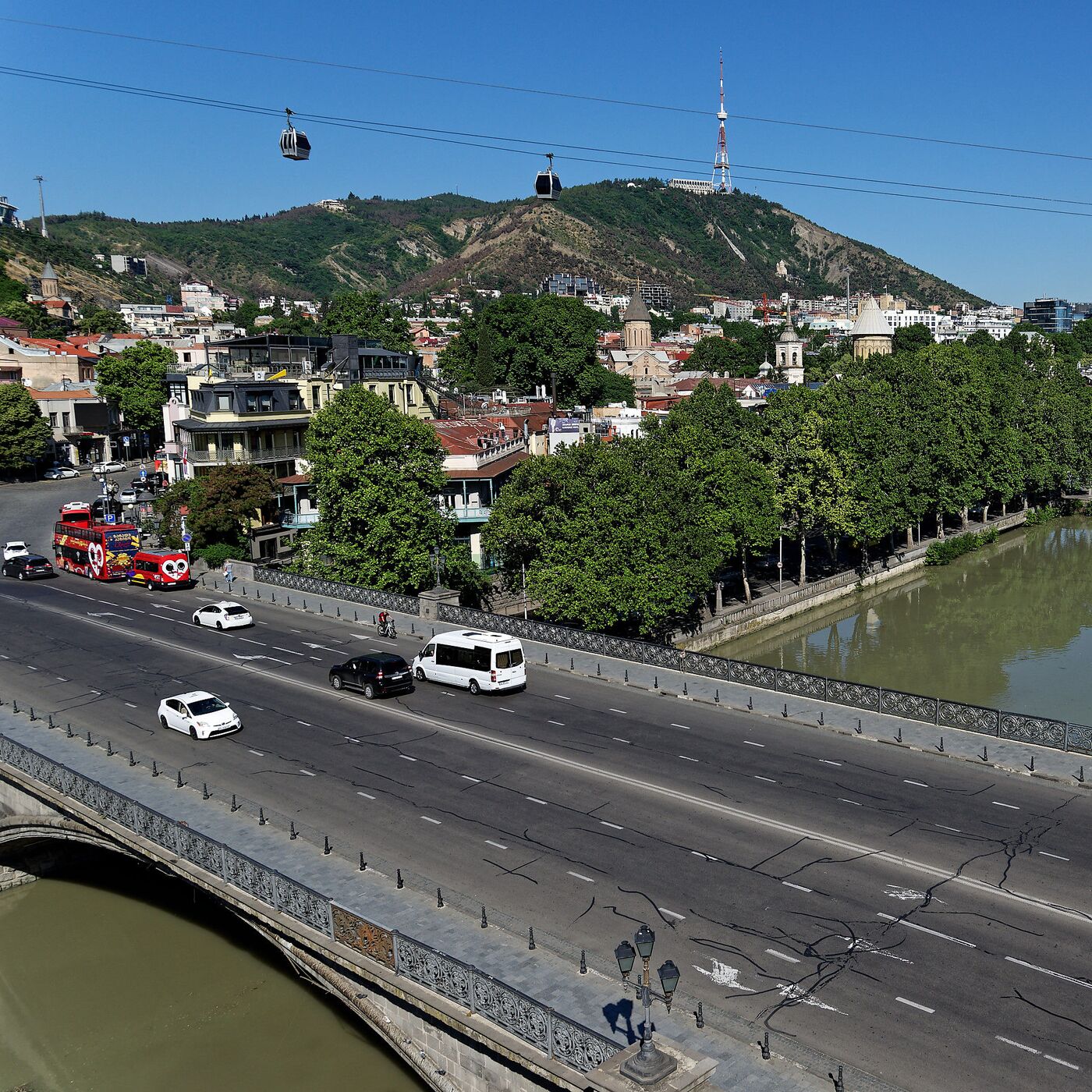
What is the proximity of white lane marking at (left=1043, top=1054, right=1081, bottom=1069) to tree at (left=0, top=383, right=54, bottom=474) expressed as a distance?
297 ft

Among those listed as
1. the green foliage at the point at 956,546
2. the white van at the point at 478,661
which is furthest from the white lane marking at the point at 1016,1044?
the green foliage at the point at 956,546

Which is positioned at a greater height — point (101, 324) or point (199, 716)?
point (101, 324)

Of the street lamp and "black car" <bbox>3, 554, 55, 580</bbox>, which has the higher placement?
"black car" <bbox>3, 554, 55, 580</bbox>

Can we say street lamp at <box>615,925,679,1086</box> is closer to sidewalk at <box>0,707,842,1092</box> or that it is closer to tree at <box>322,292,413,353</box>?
sidewalk at <box>0,707,842,1092</box>

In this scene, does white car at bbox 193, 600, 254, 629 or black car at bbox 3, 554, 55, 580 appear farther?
black car at bbox 3, 554, 55, 580

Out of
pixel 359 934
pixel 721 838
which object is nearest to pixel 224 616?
pixel 721 838

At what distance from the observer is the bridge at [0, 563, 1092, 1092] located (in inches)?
613

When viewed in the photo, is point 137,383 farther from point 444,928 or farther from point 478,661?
point 444,928

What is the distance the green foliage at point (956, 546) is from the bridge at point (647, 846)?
148 feet

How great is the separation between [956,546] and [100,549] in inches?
2287

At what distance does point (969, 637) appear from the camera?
54719 millimetres

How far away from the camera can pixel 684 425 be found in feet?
195

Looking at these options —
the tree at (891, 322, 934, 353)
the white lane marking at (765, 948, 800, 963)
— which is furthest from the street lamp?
the tree at (891, 322, 934, 353)

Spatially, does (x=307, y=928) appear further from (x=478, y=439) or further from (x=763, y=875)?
(x=478, y=439)
